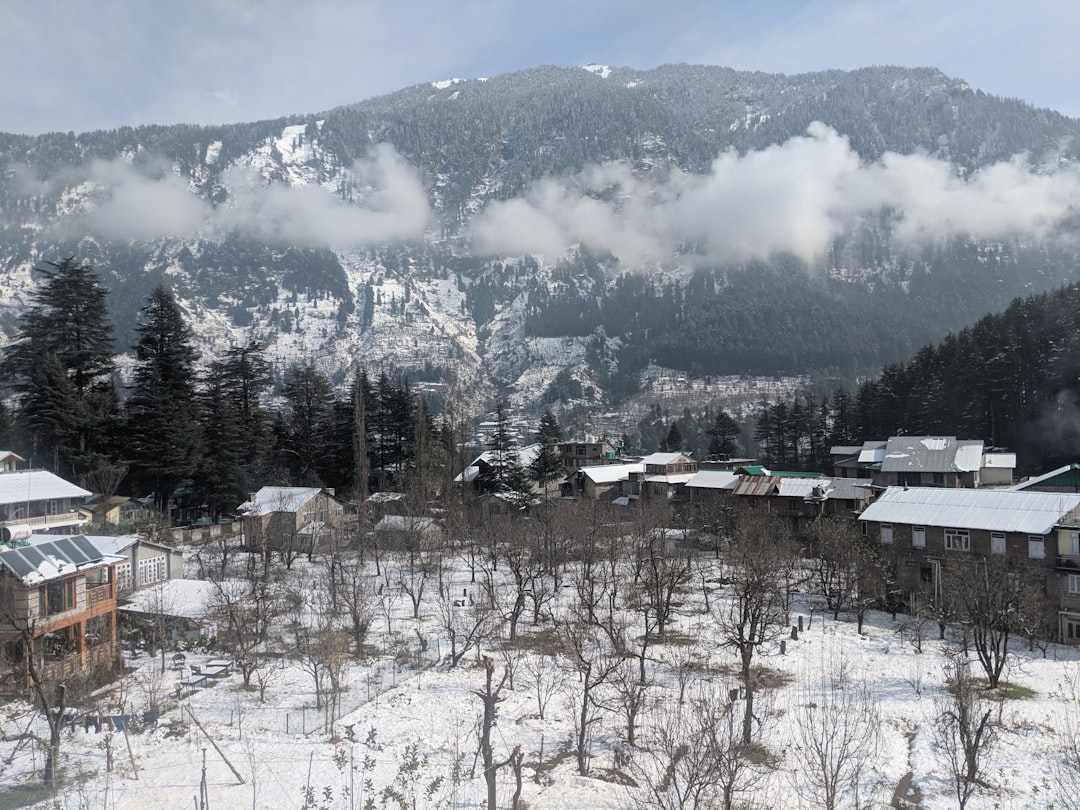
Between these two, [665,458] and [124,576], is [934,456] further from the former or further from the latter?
[124,576]

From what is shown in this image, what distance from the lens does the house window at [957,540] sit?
32219 millimetres

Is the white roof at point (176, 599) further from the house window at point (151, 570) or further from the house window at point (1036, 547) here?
the house window at point (1036, 547)

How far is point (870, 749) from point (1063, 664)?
13.5 meters

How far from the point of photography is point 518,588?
32.4 metres

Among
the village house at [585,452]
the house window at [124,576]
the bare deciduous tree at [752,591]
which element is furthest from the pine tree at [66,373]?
the village house at [585,452]

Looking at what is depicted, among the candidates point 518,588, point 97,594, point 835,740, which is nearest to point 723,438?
point 518,588

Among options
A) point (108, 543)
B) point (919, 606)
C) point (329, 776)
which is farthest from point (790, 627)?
point (108, 543)

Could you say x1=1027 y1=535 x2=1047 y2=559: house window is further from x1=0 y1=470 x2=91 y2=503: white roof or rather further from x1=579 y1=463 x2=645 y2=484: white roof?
x1=0 y1=470 x2=91 y2=503: white roof

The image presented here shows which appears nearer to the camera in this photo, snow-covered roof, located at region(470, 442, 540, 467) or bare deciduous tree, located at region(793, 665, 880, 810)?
bare deciduous tree, located at region(793, 665, 880, 810)

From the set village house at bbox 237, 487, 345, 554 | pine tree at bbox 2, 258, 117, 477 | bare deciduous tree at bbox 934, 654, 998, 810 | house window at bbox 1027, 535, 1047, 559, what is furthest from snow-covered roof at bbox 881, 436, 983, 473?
pine tree at bbox 2, 258, 117, 477

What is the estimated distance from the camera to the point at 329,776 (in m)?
15.3

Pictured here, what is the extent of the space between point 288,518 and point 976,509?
38820 mm

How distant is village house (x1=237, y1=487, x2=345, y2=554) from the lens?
42.8 m

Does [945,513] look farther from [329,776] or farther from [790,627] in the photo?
[329,776]
